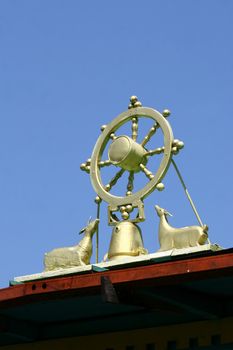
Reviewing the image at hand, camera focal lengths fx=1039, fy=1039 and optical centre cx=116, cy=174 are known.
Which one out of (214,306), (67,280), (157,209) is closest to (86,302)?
(67,280)

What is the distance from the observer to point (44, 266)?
13945 millimetres

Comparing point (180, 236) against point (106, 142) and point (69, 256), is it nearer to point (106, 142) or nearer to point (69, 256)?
point (69, 256)

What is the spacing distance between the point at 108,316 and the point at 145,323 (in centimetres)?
50

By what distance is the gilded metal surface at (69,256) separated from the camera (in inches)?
542

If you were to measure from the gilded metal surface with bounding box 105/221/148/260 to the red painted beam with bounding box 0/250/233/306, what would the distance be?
95.0 inches

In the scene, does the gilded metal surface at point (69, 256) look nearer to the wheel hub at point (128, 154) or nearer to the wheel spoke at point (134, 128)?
the wheel hub at point (128, 154)

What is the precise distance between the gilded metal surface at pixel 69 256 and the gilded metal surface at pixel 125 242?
0.30m

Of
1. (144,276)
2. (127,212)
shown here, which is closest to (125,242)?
(127,212)

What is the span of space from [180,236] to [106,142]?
2.36 m

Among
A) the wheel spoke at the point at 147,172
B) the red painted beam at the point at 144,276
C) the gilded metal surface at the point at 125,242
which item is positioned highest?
the wheel spoke at the point at 147,172

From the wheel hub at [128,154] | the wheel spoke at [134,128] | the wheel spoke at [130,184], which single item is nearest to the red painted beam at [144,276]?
the wheel spoke at [130,184]

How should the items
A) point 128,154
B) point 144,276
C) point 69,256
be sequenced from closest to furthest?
point 144,276 < point 69,256 < point 128,154

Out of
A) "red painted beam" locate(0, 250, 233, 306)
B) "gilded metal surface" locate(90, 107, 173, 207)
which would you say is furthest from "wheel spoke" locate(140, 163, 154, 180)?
"red painted beam" locate(0, 250, 233, 306)

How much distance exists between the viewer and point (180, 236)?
1302 cm
